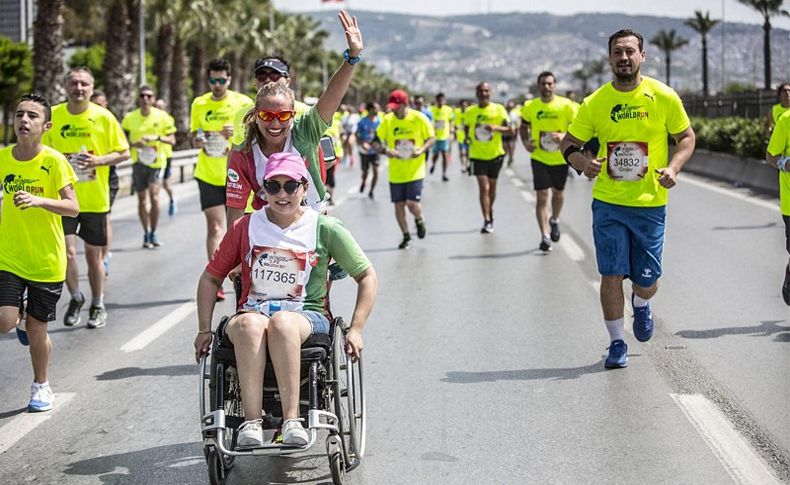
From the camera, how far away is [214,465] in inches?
187

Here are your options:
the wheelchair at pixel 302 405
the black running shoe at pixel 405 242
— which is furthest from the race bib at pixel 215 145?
the wheelchair at pixel 302 405

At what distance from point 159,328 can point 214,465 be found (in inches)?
177

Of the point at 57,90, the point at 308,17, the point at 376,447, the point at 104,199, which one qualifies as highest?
the point at 308,17

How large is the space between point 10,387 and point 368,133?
1631 cm

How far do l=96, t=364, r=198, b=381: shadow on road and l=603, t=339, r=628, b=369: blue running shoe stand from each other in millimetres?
2641

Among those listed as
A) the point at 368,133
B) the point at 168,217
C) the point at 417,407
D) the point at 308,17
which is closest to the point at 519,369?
the point at 417,407

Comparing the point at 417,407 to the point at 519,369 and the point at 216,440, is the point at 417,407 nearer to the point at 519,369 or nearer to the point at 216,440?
the point at 519,369

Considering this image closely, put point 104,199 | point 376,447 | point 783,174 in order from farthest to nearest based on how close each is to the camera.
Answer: point 104,199 → point 783,174 → point 376,447

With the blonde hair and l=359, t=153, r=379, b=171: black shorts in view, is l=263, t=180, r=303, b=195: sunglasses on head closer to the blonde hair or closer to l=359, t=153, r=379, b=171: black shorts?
the blonde hair

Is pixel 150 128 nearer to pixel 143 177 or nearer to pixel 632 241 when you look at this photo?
pixel 143 177

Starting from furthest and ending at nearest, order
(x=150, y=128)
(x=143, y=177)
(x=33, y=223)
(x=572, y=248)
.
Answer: (x=150, y=128), (x=143, y=177), (x=572, y=248), (x=33, y=223)

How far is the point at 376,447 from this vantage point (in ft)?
18.5

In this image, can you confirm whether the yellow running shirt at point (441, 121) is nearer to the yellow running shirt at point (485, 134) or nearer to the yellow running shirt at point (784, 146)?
the yellow running shirt at point (485, 134)

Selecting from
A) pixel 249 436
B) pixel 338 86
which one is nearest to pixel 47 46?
pixel 338 86
